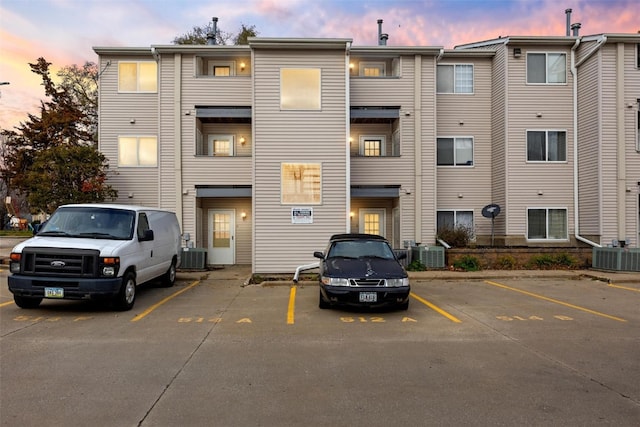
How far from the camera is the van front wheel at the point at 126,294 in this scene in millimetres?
8094

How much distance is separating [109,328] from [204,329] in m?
1.63

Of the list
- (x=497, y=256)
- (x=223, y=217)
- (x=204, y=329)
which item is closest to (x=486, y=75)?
(x=497, y=256)

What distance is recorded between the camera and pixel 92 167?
15.0 metres

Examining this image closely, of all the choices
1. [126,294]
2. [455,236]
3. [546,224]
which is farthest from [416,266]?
[126,294]

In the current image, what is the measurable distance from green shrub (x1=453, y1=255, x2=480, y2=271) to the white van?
33.3 ft

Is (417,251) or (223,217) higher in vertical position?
(223,217)

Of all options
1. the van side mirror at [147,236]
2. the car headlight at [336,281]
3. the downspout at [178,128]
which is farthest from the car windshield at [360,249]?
the downspout at [178,128]

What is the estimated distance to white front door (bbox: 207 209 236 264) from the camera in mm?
17266

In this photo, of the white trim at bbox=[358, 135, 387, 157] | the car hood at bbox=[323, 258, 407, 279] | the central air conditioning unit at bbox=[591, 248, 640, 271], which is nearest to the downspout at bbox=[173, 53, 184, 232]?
the white trim at bbox=[358, 135, 387, 157]

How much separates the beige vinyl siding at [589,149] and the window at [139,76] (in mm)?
17389

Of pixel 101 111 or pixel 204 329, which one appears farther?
pixel 101 111

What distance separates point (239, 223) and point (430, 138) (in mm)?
8693

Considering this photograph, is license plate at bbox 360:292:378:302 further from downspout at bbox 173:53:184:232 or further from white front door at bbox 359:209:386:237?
downspout at bbox 173:53:184:232

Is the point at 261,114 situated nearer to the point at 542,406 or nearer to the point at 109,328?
the point at 109,328
